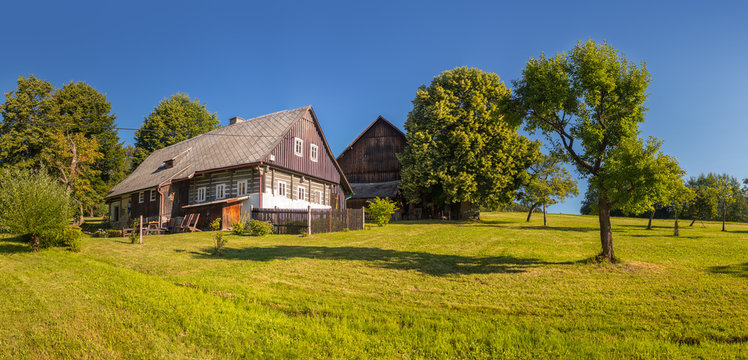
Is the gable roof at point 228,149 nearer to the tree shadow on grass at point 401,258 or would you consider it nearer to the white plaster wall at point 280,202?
the white plaster wall at point 280,202

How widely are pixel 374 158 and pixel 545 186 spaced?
20.2 metres

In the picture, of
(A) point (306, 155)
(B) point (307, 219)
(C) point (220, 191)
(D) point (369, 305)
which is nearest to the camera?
(D) point (369, 305)

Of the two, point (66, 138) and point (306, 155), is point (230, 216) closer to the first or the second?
point (306, 155)

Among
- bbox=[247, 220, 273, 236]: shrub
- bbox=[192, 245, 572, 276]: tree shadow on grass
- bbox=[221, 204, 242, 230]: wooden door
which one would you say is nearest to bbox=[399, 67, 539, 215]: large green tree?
bbox=[221, 204, 242, 230]: wooden door

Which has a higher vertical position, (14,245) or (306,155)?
(306,155)

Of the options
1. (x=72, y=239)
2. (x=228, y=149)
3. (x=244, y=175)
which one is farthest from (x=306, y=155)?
(x=72, y=239)

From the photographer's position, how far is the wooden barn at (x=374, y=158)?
45062mm

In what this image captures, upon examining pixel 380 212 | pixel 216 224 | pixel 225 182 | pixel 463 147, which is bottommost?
pixel 216 224

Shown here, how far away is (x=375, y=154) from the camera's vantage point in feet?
153

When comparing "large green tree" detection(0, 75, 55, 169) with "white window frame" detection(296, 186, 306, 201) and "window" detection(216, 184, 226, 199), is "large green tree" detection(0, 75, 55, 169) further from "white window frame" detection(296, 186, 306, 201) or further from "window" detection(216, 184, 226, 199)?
"white window frame" detection(296, 186, 306, 201)

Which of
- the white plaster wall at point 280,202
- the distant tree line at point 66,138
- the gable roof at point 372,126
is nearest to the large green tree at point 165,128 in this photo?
the distant tree line at point 66,138

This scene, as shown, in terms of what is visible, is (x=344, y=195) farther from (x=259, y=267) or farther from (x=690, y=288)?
(x=690, y=288)

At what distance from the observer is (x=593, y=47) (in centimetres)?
1462

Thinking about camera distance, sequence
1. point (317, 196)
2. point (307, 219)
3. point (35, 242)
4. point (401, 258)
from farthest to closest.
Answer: point (317, 196)
point (307, 219)
point (35, 242)
point (401, 258)
